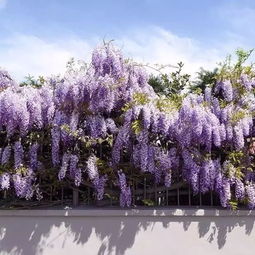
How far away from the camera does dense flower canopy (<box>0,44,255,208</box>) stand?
246 inches

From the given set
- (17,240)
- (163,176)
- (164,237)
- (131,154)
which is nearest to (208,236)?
(164,237)

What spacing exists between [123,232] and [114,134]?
125 cm

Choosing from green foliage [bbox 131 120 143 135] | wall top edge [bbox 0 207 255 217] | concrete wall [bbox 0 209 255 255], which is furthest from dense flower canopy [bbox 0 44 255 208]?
concrete wall [bbox 0 209 255 255]

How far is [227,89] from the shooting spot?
22.3 ft

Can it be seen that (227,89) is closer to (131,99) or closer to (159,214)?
(131,99)

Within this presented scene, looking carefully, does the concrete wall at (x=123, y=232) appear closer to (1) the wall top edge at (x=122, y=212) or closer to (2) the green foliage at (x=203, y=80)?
(1) the wall top edge at (x=122, y=212)

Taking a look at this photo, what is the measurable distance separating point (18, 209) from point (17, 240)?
383mm

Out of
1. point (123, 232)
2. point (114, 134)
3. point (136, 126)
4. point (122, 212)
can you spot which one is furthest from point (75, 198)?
point (136, 126)

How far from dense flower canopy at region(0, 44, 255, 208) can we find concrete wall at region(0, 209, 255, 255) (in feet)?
0.89

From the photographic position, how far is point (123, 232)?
639 cm

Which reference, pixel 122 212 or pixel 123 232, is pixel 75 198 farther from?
pixel 123 232

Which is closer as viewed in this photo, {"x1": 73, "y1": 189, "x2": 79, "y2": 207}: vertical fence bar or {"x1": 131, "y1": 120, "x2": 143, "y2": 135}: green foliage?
{"x1": 131, "y1": 120, "x2": 143, "y2": 135}: green foliage

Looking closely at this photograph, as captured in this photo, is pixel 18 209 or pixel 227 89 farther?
A: pixel 227 89

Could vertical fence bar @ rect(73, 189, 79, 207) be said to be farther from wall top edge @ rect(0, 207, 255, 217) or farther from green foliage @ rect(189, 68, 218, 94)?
green foliage @ rect(189, 68, 218, 94)
